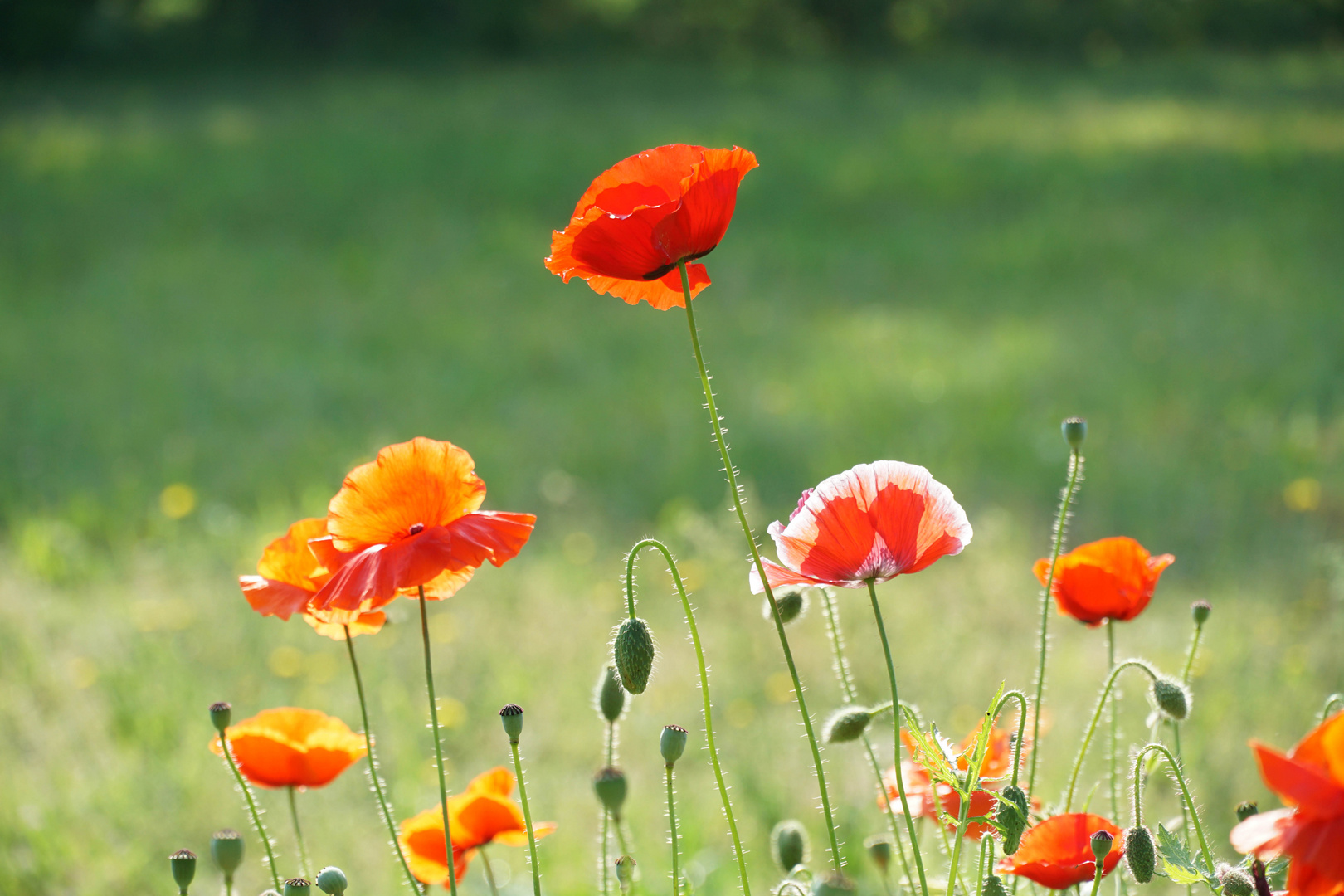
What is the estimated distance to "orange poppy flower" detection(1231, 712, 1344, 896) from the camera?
50cm

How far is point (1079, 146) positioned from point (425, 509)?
29.0 feet

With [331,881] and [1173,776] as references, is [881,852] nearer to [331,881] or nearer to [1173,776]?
[1173,776]

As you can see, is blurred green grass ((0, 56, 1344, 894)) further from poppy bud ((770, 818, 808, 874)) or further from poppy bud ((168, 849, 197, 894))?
poppy bud ((168, 849, 197, 894))

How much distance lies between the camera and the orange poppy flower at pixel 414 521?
0.78m

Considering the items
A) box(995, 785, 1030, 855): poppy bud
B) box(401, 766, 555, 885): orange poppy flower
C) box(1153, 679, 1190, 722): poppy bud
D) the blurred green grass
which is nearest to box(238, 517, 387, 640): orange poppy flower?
box(401, 766, 555, 885): orange poppy flower

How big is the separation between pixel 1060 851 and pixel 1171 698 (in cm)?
16

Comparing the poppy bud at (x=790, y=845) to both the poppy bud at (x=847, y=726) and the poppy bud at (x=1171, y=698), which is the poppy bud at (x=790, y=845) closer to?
the poppy bud at (x=847, y=726)

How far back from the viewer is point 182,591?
2951 millimetres

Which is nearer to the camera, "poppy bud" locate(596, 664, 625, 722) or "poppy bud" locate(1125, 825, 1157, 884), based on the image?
"poppy bud" locate(1125, 825, 1157, 884)

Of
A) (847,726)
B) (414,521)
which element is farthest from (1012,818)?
(414,521)

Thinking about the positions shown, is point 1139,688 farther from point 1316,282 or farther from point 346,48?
point 346,48

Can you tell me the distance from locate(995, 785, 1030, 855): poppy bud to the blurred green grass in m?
0.80

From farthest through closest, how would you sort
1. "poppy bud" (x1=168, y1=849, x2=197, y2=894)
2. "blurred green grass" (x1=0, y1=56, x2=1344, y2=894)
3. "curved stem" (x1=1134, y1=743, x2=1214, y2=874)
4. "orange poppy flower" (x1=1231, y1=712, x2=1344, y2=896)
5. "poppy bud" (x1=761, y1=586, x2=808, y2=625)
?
"blurred green grass" (x1=0, y1=56, x2=1344, y2=894) → "poppy bud" (x1=761, y1=586, x2=808, y2=625) → "poppy bud" (x1=168, y1=849, x2=197, y2=894) → "curved stem" (x1=1134, y1=743, x2=1214, y2=874) → "orange poppy flower" (x1=1231, y1=712, x2=1344, y2=896)

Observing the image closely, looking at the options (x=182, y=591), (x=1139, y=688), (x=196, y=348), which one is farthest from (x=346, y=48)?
(x=1139, y=688)
